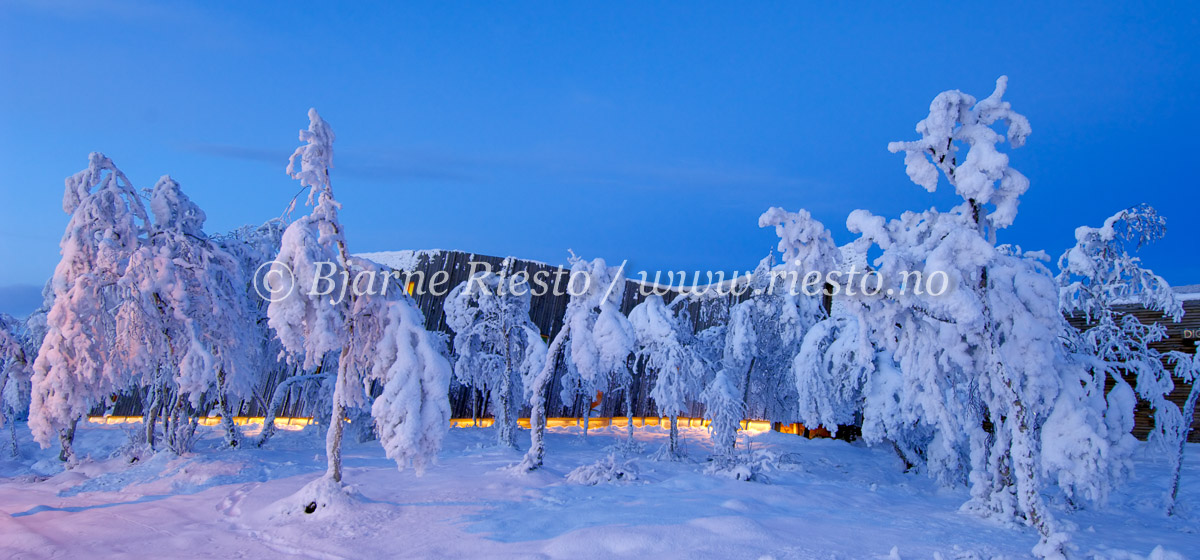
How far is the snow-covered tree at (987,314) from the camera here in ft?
23.4

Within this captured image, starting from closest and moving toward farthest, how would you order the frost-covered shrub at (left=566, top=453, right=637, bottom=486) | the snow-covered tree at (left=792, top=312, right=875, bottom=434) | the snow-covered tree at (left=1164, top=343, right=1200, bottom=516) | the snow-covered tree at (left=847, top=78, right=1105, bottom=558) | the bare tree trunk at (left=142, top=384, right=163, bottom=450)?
the snow-covered tree at (left=847, top=78, right=1105, bottom=558) < the snow-covered tree at (left=1164, top=343, right=1200, bottom=516) < the frost-covered shrub at (left=566, top=453, right=637, bottom=486) < the bare tree trunk at (left=142, top=384, right=163, bottom=450) < the snow-covered tree at (left=792, top=312, right=875, bottom=434)

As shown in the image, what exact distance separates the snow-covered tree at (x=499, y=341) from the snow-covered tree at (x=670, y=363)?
112 inches

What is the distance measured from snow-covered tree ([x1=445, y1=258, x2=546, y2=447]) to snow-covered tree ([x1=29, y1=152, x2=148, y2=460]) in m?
7.33

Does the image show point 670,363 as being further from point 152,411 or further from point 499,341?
point 152,411

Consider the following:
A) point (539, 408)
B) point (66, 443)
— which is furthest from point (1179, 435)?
point (66, 443)

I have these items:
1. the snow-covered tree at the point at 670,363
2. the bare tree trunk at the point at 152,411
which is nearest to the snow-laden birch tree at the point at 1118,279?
the snow-covered tree at the point at 670,363

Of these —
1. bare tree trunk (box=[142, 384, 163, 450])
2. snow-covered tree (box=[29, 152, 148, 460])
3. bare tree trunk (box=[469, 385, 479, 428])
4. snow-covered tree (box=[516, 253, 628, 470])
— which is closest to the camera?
snow-covered tree (box=[29, 152, 148, 460])

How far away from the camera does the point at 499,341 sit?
15703mm

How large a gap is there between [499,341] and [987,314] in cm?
1096

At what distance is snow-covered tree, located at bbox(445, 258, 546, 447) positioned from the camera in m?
15.2

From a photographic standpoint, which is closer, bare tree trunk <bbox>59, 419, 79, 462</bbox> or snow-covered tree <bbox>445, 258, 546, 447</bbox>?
bare tree trunk <bbox>59, 419, 79, 462</bbox>

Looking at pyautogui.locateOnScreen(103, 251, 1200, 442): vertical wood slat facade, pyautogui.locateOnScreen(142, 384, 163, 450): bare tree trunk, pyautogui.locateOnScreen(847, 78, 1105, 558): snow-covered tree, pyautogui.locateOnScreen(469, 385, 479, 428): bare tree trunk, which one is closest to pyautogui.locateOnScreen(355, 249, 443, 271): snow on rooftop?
pyautogui.locateOnScreen(103, 251, 1200, 442): vertical wood slat facade

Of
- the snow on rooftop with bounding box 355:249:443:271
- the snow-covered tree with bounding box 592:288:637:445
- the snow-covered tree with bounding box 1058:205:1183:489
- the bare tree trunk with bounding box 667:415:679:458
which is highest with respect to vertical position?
the snow on rooftop with bounding box 355:249:443:271

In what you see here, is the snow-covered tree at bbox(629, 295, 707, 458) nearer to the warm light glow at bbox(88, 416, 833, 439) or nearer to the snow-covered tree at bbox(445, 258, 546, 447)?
the snow-covered tree at bbox(445, 258, 546, 447)
